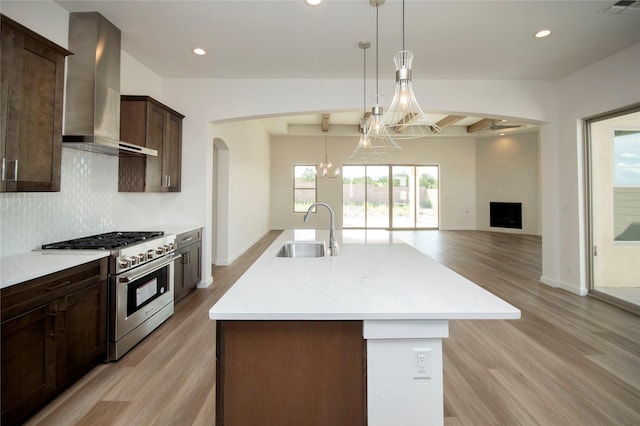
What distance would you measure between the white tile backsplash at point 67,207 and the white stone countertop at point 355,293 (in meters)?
1.84

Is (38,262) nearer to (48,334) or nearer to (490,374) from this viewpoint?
(48,334)

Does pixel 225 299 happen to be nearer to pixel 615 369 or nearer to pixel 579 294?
pixel 615 369

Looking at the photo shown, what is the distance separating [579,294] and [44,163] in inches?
230

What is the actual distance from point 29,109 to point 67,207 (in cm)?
103

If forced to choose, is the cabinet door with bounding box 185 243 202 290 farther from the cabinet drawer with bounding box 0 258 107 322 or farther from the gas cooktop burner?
the cabinet drawer with bounding box 0 258 107 322

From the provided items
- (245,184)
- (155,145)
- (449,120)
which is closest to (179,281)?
(155,145)

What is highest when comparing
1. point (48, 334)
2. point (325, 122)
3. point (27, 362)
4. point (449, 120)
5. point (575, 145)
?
point (325, 122)

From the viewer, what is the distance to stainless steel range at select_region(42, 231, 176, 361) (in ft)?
7.50

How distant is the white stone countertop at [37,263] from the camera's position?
1591 mm

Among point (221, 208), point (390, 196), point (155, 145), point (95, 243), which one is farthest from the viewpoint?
point (390, 196)

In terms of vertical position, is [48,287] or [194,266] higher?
[48,287]

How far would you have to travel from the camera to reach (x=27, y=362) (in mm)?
1645

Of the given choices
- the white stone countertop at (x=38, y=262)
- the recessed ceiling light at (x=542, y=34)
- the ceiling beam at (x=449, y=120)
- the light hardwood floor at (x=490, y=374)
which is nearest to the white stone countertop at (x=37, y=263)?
the white stone countertop at (x=38, y=262)

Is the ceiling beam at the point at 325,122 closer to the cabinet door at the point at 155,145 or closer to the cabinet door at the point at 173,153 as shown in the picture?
the cabinet door at the point at 173,153
